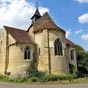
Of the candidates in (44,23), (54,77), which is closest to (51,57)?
(54,77)

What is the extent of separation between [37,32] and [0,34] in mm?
8524

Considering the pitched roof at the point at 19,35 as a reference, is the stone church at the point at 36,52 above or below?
below

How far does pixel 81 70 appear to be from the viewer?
1801 inches

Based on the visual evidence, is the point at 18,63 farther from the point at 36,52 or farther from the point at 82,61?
the point at 82,61

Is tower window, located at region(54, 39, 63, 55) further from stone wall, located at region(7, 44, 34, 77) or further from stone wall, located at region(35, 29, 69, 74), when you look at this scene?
stone wall, located at region(7, 44, 34, 77)

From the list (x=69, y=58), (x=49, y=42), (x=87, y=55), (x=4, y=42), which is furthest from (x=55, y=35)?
(x=87, y=55)

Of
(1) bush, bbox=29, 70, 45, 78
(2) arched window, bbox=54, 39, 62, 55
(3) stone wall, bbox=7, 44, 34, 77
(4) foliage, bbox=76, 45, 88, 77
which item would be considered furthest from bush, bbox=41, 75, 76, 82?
(4) foliage, bbox=76, 45, 88, 77

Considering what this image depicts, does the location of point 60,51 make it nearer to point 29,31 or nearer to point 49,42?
point 49,42

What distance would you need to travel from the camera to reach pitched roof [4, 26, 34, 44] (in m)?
37.6

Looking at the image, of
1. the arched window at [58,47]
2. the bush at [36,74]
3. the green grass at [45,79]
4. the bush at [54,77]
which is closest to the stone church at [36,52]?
the arched window at [58,47]

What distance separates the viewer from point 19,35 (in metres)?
39.8

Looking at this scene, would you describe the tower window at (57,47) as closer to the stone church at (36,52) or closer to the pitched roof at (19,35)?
the stone church at (36,52)

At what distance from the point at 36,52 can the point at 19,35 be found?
498 cm

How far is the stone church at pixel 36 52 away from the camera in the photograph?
35906mm
